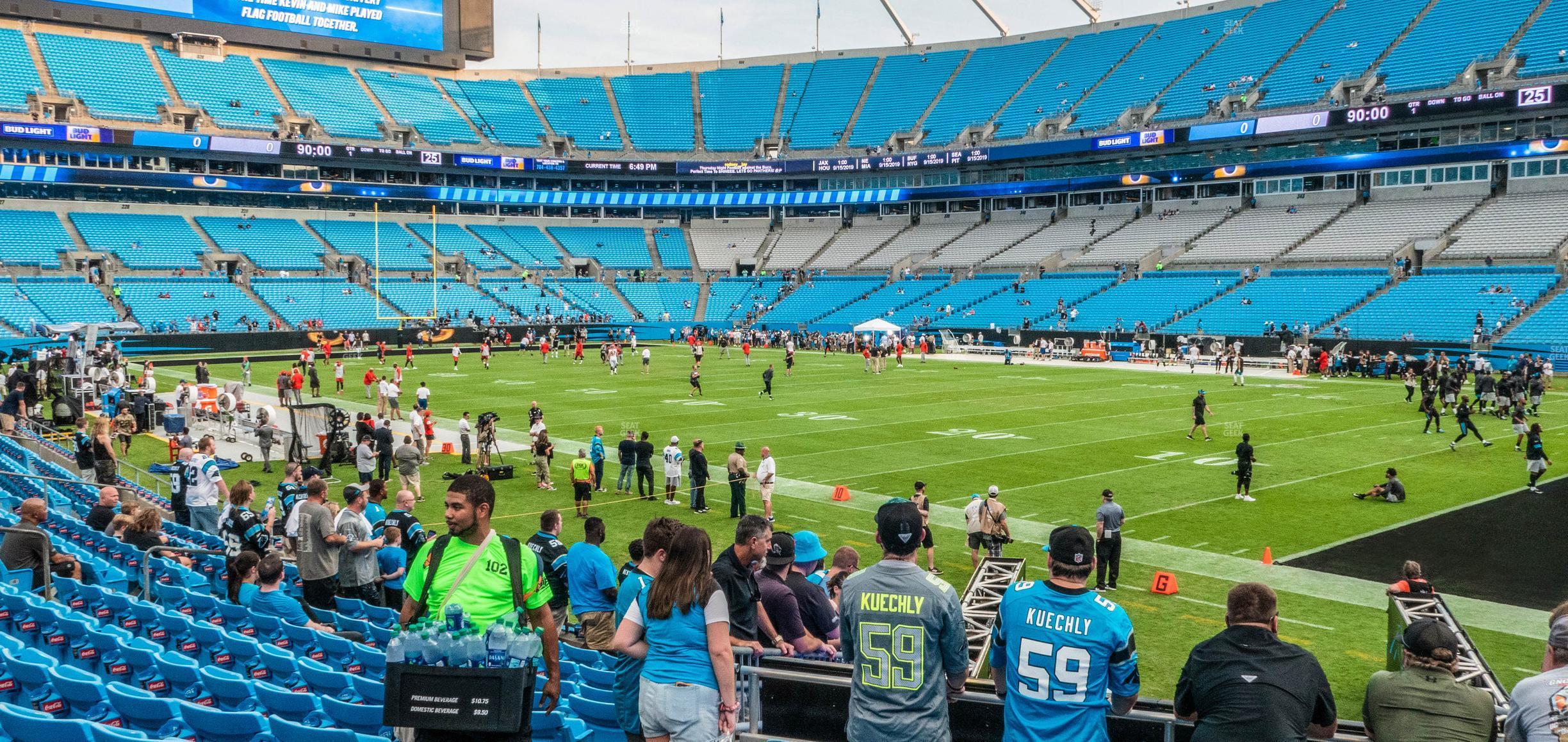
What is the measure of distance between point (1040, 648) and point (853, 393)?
110 ft

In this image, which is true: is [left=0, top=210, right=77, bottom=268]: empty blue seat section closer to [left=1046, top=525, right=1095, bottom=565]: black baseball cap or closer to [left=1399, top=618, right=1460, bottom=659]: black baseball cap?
[left=1046, top=525, right=1095, bottom=565]: black baseball cap

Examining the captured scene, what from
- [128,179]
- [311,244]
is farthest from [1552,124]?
[128,179]

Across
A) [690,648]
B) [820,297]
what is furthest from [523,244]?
[690,648]

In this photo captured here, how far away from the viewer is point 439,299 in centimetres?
6969

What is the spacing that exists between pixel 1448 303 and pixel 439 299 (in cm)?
5490

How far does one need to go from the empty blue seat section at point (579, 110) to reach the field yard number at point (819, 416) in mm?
62223

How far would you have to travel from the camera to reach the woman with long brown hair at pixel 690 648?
5.04 metres

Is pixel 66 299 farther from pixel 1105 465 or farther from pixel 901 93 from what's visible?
pixel 901 93

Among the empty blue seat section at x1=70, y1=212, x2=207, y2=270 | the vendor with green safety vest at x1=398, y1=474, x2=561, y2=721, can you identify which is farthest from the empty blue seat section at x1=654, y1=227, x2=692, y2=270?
the vendor with green safety vest at x1=398, y1=474, x2=561, y2=721

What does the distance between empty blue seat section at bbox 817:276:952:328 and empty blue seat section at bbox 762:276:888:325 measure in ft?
2.94

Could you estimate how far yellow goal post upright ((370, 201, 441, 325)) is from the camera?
213ft

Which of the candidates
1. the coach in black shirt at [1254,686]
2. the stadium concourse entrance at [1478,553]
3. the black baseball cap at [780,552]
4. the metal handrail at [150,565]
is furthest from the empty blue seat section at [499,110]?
the coach in black shirt at [1254,686]

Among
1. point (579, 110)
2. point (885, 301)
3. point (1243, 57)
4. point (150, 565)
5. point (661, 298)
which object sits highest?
point (579, 110)

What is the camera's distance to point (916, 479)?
22.4 meters
